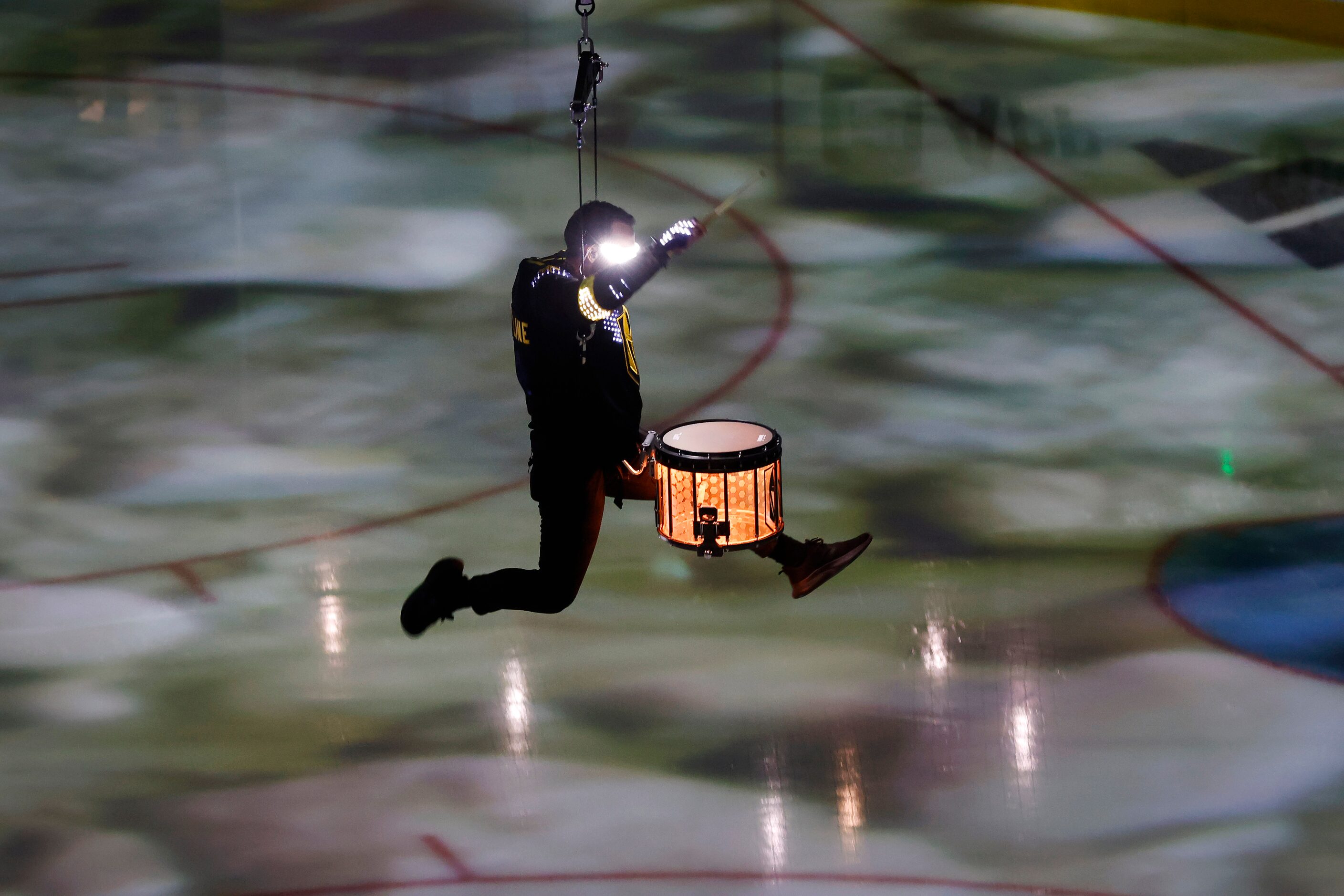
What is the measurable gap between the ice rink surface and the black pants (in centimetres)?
37

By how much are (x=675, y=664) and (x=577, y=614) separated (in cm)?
59

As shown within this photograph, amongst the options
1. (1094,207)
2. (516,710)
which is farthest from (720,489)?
(1094,207)

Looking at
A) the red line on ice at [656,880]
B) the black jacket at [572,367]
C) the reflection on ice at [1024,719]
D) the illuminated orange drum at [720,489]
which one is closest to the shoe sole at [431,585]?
the black jacket at [572,367]

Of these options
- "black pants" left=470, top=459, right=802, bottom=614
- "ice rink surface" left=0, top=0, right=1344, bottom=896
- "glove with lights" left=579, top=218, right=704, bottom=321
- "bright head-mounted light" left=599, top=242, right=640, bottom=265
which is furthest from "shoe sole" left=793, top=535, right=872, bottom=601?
"bright head-mounted light" left=599, top=242, right=640, bottom=265

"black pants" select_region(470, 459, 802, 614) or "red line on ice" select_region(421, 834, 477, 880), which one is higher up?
"black pants" select_region(470, 459, 802, 614)

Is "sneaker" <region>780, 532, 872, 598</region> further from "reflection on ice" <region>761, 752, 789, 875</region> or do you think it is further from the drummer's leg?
"reflection on ice" <region>761, 752, 789, 875</region>

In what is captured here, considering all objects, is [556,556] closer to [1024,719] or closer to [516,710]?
[516,710]

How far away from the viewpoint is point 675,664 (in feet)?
23.2

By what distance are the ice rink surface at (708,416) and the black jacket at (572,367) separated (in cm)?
90

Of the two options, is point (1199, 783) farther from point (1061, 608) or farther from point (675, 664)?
point (675, 664)

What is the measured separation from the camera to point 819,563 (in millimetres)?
7156

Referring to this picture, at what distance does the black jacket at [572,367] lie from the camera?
6.53m

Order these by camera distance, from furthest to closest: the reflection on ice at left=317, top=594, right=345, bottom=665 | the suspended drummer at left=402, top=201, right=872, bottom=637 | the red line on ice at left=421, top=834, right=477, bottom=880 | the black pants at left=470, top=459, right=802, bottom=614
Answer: the reflection on ice at left=317, top=594, right=345, bottom=665, the black pants at left=470, top=459, right=802, bottom=614, the suspended drummer at left=402, top=201, right=872, bottom=637, the red line on ice at left=421, top=834, right=477, bottom=880

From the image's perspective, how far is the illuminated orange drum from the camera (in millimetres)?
6633
